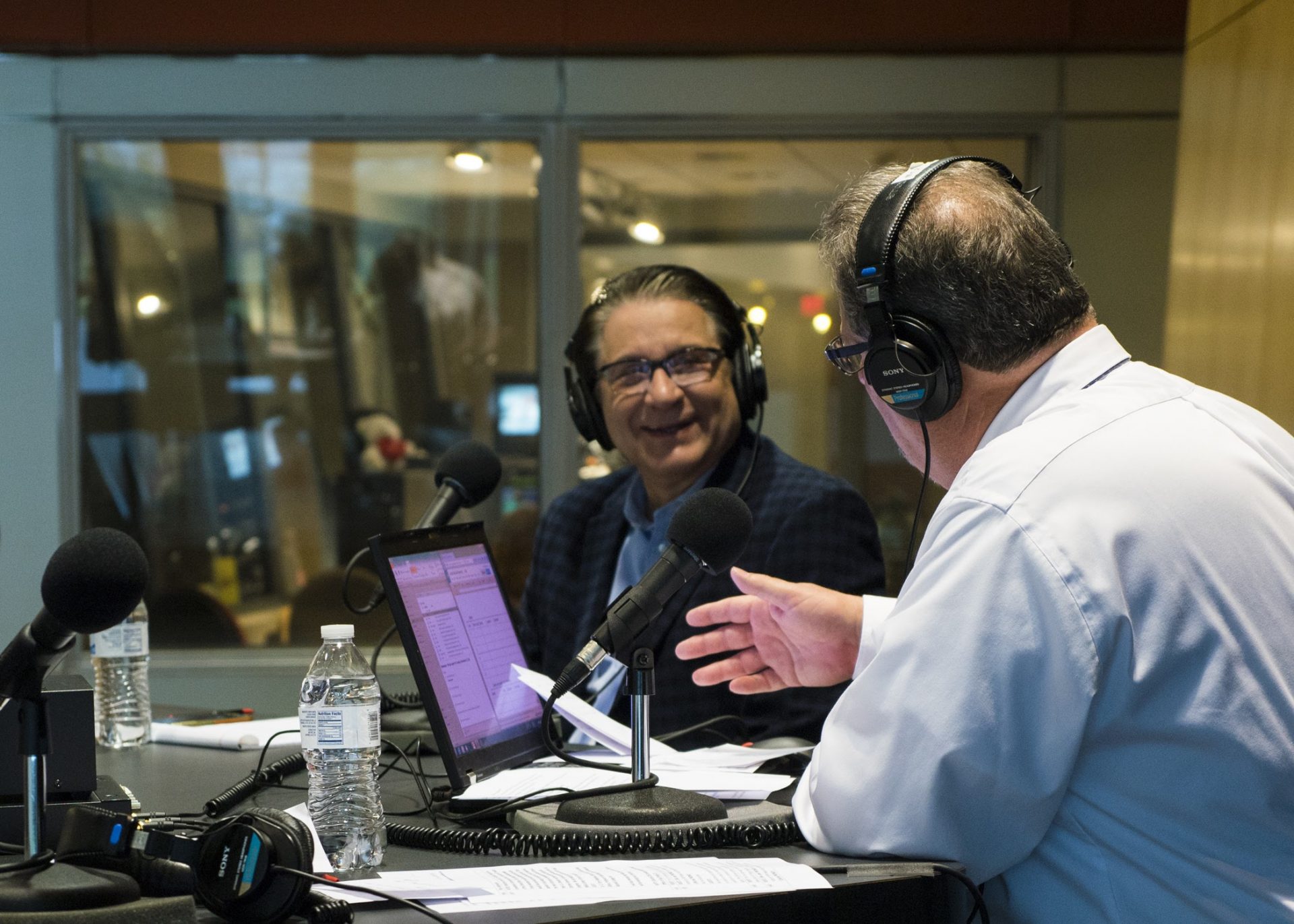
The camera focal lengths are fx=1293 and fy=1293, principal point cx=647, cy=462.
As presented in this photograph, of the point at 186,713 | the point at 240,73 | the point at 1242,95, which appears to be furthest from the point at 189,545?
the point at 1242,95

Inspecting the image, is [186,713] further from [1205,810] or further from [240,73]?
[240,73]

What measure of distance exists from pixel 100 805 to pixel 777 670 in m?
0.79

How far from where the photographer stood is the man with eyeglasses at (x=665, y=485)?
6.79 ft

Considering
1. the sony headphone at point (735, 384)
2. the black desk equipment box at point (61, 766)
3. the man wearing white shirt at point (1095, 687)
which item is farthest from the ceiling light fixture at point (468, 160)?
the man wearing white shirt at point (1095, 687)

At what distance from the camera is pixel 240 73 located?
394cm

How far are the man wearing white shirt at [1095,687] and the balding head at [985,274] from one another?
11cm

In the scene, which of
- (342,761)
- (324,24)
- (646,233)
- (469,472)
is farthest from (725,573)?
(324,24)

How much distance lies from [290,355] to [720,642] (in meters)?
3.09

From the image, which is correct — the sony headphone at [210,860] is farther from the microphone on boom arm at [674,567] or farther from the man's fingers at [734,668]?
the man's fingers at [734,668]

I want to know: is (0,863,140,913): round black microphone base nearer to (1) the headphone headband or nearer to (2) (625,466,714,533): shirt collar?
(1) the headphone headband

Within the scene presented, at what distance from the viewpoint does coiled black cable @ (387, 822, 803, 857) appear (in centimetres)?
124

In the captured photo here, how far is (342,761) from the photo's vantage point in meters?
1.29

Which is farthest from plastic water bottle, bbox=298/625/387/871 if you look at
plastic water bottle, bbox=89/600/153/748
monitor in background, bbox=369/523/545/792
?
plastic water bottle, bbox=89/600/153/748

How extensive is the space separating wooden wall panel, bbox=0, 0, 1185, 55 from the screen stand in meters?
2.88
